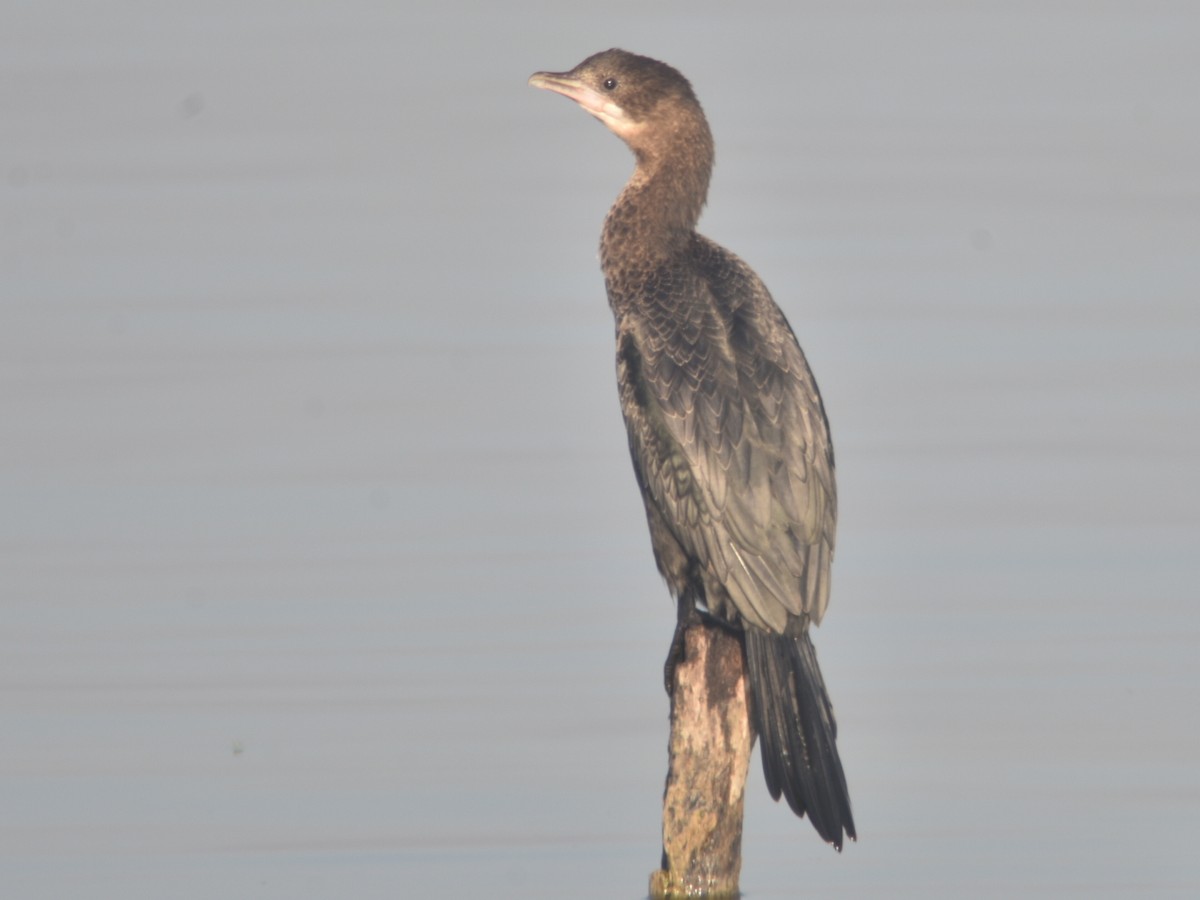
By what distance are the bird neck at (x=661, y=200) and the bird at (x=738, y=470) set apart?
0.03ft

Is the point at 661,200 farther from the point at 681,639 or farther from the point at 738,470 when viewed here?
the point at 681,639

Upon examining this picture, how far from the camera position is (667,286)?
8.35 metres

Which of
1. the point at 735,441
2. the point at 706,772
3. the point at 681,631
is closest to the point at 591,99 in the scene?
the point at 735,441

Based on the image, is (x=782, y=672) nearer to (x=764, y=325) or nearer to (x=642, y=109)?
(x=764, y=325)

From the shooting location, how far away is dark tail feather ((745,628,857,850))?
24.4 ft

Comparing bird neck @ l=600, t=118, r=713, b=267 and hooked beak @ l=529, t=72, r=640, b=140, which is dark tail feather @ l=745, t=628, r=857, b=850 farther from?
hooked beak @ l=529, t=72, r=640, b=140

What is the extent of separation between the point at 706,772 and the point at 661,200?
2234mm

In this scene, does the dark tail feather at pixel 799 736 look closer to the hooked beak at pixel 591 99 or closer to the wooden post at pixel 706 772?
the wooden post at pixel 706 772

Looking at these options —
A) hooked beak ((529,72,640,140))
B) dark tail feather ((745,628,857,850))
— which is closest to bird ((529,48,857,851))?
dark tail feather ((745,628,857,850))

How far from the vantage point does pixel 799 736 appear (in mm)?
7473

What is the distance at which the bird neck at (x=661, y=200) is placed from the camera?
28.6 feet

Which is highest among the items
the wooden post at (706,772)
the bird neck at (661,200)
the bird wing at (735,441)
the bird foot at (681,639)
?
the bird neck at (661,200)

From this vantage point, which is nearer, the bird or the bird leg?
the bird

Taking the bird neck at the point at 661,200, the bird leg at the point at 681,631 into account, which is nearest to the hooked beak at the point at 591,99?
the bird neck at the point at 661,200
